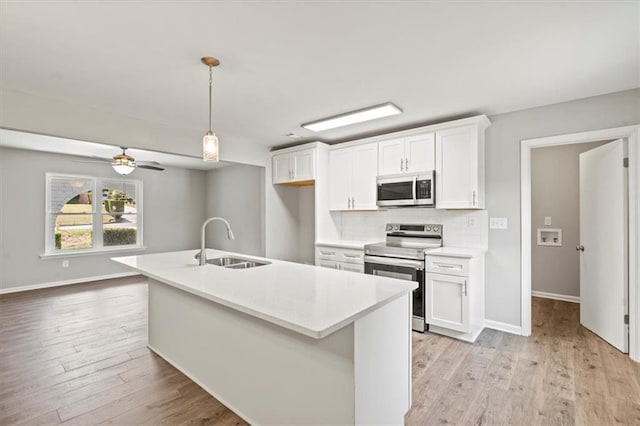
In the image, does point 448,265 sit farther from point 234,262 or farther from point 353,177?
point 234,262

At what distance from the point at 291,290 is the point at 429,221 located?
2.67 meters

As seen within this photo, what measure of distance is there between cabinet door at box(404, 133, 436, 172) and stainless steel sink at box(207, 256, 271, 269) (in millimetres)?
2162

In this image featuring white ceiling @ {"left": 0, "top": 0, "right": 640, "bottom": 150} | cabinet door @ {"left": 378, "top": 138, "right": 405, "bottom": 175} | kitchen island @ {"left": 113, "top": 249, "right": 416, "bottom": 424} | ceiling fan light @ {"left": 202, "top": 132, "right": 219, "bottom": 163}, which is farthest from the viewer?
cabinet door @ {"left": 378, "top": 138, "right": 405, "bottom": 175}

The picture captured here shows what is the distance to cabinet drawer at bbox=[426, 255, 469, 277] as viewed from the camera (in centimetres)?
310

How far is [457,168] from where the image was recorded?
3396mm

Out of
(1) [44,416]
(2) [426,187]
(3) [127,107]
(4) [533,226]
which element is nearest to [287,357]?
(1) [44,416]

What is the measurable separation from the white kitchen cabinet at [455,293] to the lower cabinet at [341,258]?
0.89 m

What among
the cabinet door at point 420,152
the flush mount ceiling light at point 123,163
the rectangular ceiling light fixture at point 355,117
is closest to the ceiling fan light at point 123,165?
the flush mount ceiling light at point 123,163

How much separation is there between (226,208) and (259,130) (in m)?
3.19

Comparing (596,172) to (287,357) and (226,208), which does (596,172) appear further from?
(226,208)

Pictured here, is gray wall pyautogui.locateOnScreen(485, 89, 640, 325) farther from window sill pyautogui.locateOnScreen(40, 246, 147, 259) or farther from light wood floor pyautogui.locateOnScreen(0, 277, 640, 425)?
window sill pyautogui.locateOnScreen(40, 246, 147, 259)

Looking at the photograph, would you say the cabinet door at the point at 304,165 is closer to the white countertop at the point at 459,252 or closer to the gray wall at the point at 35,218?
the white countertop at the point at 459,252

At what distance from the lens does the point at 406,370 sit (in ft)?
6.35

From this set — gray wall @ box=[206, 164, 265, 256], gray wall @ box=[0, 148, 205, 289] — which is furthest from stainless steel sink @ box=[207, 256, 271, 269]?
gray wall @ box=[0, 148, 205, 289]
